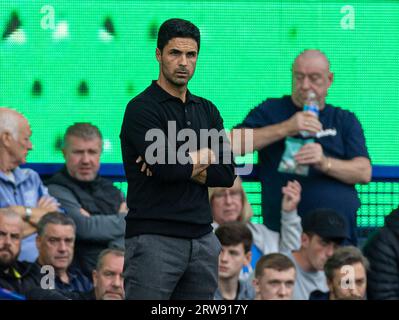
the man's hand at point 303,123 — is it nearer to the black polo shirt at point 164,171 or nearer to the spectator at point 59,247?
the spectator at point 59,247

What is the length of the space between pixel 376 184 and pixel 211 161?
3.98m

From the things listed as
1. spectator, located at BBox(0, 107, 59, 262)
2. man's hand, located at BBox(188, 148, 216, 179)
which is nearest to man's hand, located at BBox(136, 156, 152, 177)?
man's hand, located at BBox(188, 148, 216, 179)

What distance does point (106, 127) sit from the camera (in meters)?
9.89

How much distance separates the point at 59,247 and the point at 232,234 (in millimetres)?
1115

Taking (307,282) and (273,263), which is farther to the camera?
(307,282)

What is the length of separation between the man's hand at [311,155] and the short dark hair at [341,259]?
81 centimetres

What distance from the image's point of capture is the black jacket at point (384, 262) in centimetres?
880

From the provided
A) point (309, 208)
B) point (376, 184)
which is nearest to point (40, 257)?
point (309, 208)

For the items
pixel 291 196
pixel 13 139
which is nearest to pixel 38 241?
pixel 13 139

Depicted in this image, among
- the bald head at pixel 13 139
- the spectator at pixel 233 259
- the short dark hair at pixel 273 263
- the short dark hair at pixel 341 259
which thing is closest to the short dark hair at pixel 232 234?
the spectator at pixel 233 259

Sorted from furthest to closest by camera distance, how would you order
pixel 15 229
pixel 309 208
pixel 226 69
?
pixel 226 69 → pixel 309 208 → pixel 15 229

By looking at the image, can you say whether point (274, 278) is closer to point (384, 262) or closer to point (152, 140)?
point (384, 262)

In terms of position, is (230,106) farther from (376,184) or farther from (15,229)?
(15,229)

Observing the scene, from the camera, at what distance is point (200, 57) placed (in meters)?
10.1
